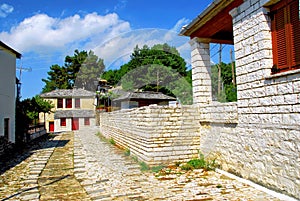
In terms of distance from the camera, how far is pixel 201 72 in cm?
660

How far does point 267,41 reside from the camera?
4.23 m

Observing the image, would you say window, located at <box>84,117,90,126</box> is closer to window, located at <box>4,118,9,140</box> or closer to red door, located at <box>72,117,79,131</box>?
red door, located at <box>72,117,79,131</box>

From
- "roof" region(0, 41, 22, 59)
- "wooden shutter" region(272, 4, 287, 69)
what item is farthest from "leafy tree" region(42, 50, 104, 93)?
"wooden shutter" region(272, 4, 287, 69)

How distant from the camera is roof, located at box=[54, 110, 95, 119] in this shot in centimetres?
3031

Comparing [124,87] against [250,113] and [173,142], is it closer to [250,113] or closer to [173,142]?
[173,142]

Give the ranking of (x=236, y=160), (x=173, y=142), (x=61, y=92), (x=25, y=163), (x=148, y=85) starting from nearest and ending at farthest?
(x=236, y=160) < (x=173, y=142) < (x=25, y=163) < (x=148, y=85) < (x=61, y=92)

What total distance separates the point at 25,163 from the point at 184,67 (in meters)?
20.5

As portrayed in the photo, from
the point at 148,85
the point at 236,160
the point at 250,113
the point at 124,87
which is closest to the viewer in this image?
the point at 250,113

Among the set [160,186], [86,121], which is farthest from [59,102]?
[160,186]

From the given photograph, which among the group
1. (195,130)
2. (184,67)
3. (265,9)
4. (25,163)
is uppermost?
(184,67)

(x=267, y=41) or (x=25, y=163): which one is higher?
(x=267, y=41)

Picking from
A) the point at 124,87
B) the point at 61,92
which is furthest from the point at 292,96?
the point at 61,92

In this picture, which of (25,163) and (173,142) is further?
(25,163)

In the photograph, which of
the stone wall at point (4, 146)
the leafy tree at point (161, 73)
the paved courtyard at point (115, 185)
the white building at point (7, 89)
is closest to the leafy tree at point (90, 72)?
the leafy tree at point (161, 73)
